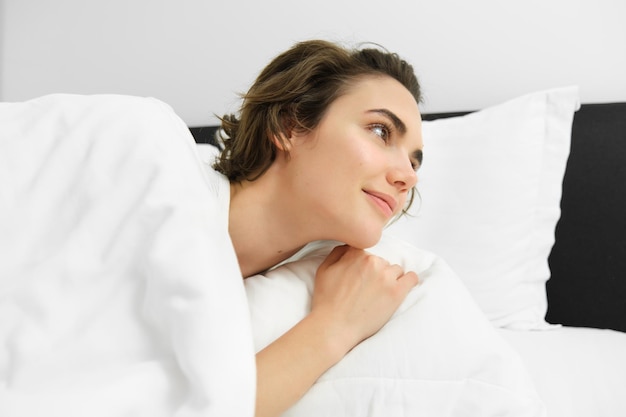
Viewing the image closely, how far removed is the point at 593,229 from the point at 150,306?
1294 millimetres

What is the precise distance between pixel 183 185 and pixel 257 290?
0.24m

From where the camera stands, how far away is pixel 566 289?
158cm

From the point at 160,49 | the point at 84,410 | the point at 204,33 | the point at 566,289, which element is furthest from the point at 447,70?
the point at 84,410

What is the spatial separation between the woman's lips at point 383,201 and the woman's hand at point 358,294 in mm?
83

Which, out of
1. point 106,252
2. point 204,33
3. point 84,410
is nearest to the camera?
point 84,410

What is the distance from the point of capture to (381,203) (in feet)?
3.26

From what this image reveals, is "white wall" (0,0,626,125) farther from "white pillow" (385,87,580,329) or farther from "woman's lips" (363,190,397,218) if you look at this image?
"woman's lips" (363,190,397,218)

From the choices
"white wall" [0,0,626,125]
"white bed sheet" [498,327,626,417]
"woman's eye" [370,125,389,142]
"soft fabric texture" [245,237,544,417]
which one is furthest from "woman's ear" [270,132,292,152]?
"white wall" [0,0,626,125]

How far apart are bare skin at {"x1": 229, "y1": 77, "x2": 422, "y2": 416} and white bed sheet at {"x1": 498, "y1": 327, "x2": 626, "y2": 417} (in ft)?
1.18

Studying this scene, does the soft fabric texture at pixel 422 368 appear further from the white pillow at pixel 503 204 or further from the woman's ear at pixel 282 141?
the white pillow at pixel 503 204

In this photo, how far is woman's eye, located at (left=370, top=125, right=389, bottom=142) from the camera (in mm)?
1035

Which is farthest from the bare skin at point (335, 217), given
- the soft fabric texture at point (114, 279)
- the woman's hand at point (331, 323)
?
the soft fabric texture at point (114, 279)

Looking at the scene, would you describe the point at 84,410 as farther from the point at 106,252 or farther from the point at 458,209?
the point at 458,209

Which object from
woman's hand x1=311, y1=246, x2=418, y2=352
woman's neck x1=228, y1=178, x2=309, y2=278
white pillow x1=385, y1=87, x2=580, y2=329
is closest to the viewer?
woman's hand x1=311, y1=246, x2=418, y2=352
